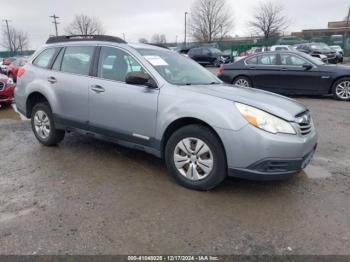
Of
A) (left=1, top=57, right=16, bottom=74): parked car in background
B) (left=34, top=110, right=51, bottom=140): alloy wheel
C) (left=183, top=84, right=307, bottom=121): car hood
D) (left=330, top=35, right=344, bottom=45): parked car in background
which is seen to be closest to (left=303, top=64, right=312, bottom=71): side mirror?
(left=183, top=84, right=307, bottom=121): car hood

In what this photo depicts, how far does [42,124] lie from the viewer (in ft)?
18.5

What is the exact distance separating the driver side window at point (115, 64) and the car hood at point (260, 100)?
86 cm

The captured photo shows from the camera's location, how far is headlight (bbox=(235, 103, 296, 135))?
350 centimetres

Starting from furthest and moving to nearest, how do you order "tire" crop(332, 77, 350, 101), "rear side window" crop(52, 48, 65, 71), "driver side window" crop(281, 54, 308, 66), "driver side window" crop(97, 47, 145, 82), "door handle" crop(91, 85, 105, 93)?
"driver side window" crop(281, 54, 308, 66), "tire" crop(332, 77, 350, 101), "rear side window" crop(52, 48, 65, 71), "door handle" crop(91, 85, 105, 93), "driver side window" crop(97, 47, 145, 82)

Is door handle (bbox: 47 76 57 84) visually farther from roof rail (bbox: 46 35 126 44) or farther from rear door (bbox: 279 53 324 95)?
rear door (bbox: 279 53 324 95)

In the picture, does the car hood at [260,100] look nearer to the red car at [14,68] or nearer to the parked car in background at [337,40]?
the red car at [14,68]

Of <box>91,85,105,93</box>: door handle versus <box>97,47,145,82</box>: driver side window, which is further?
<box>91,85,105,93</box>: door handle

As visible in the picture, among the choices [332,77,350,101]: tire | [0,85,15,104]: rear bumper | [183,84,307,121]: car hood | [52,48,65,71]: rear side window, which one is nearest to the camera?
[183,84,307,121]: car hood

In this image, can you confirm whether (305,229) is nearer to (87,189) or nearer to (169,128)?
(169,128)

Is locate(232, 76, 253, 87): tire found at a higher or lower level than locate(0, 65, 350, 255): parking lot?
higher

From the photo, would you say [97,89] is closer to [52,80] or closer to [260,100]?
[52,80]

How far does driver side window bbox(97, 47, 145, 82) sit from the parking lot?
1216mm

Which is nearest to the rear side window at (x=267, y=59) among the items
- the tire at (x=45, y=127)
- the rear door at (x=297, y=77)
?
the rear door at (x=297, y=77)

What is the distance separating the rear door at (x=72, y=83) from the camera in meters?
4.89
